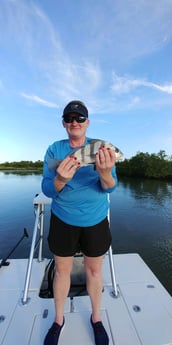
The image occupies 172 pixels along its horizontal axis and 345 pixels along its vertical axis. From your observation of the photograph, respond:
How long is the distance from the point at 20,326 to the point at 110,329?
2.29ft

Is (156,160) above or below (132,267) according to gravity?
above

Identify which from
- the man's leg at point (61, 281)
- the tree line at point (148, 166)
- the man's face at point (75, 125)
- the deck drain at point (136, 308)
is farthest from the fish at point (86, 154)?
the tree line at point (148, 166)

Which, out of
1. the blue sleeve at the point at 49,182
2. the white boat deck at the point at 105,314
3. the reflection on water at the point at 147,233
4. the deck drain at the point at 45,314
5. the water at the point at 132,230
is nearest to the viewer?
the blue sleeve at the point at 49,182

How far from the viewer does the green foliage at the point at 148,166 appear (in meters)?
36.0

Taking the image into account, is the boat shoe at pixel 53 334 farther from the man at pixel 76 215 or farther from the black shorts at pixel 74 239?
the black shorts at pixel 74 239

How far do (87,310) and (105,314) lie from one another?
0.51 ft

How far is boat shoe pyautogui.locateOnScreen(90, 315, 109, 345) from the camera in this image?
4.46ft

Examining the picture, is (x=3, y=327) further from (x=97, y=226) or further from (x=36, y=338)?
(x=97, y=226)

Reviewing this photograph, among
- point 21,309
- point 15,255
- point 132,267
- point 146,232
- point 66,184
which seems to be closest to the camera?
point 66,184

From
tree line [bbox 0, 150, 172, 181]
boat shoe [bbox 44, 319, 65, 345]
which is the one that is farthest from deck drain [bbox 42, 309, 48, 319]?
tree line [bbox 0, 150, 172, 181]

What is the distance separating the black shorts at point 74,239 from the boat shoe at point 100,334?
55cm

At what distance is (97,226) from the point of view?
1.41 meters

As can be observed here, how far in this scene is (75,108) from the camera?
1.36 meters

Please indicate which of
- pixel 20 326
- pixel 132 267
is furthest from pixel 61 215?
pixel 132 267
